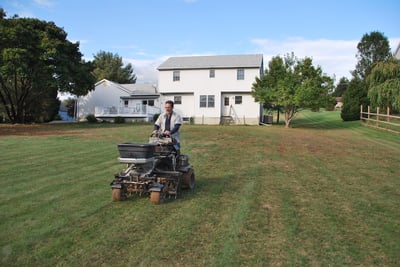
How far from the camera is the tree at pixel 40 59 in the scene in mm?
23969

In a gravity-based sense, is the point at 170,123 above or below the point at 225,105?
below

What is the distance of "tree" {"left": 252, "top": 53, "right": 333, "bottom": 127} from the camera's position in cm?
2545

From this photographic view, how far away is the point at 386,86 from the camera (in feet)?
75.0

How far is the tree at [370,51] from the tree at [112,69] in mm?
45717

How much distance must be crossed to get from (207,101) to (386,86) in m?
15.9

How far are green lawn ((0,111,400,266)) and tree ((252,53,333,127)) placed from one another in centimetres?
1624

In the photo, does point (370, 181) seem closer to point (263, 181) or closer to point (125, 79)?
point (263, 181)

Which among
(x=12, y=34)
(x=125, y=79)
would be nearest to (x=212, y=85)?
(x=12, y=34)

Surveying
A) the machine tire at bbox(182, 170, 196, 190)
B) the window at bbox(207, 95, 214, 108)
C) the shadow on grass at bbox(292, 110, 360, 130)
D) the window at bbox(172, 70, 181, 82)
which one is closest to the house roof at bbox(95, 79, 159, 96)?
the window at bbox(172, 70, 181, 82)

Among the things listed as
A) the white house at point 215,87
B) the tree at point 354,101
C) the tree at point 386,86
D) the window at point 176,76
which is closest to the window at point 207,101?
the white house at point 215,87

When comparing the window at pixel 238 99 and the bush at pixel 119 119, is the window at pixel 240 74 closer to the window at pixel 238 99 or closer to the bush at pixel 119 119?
the window at pixel 238 99

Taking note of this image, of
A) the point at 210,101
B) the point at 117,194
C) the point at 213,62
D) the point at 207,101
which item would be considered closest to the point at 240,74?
the point at 213,62

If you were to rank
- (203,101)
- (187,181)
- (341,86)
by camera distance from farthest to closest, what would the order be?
(341,86), (203,101), (187,181)

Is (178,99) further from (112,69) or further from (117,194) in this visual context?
(112,69)
